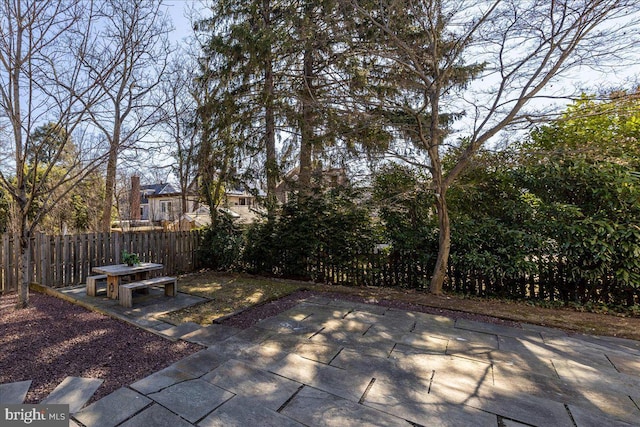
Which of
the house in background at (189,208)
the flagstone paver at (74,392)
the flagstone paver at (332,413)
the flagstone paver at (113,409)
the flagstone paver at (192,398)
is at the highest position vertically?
the house in background at (189,208)

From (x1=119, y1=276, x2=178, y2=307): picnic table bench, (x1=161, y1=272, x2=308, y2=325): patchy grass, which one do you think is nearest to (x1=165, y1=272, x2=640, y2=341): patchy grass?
(x1=161, y1=272, x2=308, y2=325): patchy grass

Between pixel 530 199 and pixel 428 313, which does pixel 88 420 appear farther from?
pixel 530 199

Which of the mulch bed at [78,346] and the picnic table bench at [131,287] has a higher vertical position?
the picnic table bench at [131,287]

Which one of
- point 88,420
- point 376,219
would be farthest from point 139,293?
point 376,219

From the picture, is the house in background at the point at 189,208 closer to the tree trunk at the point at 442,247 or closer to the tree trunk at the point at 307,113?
the tree trunk at the point at 307,113

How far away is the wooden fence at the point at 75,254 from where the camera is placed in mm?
5262

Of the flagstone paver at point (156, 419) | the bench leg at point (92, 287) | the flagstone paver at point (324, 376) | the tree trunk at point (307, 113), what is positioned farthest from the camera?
the tree trunk at point (307, 113)

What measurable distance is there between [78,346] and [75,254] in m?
3.55

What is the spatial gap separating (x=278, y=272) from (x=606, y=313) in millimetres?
6130

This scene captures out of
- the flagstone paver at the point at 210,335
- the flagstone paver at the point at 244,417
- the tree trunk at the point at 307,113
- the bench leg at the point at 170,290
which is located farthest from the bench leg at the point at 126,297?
the tree trunk at the point at 307,113

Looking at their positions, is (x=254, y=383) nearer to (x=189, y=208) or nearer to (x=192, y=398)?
(x=192, y=398)

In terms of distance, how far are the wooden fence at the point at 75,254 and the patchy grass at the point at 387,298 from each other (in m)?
0.96

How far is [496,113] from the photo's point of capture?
16.8 feet

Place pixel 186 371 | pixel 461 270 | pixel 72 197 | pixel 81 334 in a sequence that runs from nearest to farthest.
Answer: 1. pixel 186 371
2. pixel 81 334
3. pixel 461 270
4. pixel 72 197
